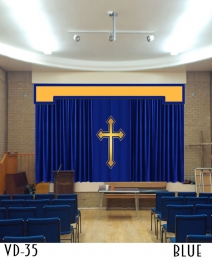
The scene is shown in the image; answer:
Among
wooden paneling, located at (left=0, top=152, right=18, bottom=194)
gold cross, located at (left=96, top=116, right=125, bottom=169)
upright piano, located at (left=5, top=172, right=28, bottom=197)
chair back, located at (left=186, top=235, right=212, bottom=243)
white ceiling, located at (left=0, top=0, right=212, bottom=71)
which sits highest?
white ceiling, located at (left=0, top=0, right=212, bottom=71)

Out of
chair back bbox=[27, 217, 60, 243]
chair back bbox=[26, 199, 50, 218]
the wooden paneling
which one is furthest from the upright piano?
chair back bbox=[27, 217, 60, 243]

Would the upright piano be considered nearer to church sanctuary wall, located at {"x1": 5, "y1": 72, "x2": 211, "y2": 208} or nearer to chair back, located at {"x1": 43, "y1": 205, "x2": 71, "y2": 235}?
church sanctuary wall, located at {"x1": 5, "y1": 72, "x2": 211, "y2": 208}

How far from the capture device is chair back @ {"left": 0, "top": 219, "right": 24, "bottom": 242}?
443 cm

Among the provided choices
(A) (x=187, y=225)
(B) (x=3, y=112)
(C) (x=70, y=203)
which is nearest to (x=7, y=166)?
(B) (x=3, y=112)

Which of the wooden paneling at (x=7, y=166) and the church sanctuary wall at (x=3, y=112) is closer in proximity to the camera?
the wooden paneling at (x=7, y=166)

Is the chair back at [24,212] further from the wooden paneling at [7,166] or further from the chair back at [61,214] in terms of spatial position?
the wooden paneling at [7,166]

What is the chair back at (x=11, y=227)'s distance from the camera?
14.5 feet

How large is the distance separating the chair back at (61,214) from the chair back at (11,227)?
102cm

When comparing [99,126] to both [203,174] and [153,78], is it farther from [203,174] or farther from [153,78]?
[203,174]

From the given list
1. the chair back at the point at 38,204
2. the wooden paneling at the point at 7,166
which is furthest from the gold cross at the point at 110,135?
the chair back at the point at 38,204

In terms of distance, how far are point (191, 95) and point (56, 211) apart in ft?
23.8

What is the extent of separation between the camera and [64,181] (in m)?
10.2

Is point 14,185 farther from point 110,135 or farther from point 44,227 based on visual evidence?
point 44,227

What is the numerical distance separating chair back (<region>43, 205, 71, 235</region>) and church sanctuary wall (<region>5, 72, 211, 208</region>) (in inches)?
207
